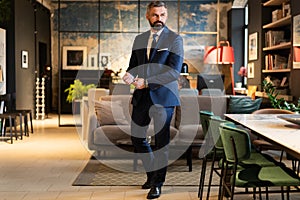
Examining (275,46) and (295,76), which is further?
(275,46)

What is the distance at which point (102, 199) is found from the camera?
4.39m

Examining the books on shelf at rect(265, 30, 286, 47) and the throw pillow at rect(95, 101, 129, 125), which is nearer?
the throw pillow at rect(95, 101, 129, 125)

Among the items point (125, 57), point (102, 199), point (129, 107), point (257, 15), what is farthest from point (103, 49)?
point (102, 199)

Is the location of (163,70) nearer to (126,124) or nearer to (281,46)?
(126,124)

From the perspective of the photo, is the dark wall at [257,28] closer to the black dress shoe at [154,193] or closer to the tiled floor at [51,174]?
the tiled floor at [51,174]

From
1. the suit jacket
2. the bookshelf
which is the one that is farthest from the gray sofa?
the bookshelf

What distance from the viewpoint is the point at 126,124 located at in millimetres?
6449

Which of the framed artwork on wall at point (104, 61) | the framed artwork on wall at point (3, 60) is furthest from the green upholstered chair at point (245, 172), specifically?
the framed artwork on wall at point (104, 61)

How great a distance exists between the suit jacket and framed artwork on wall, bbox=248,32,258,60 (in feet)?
18.6

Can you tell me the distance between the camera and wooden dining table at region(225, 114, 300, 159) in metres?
2.75

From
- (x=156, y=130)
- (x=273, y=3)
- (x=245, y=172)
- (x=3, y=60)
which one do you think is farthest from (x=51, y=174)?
(x=273, y=3)

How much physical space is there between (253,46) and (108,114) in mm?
4557

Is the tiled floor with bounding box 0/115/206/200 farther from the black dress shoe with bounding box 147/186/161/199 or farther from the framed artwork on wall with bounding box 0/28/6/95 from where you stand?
the framed artwork on wall with bounding box 0/28/6/95

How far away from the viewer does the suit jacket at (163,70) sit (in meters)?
4.30
